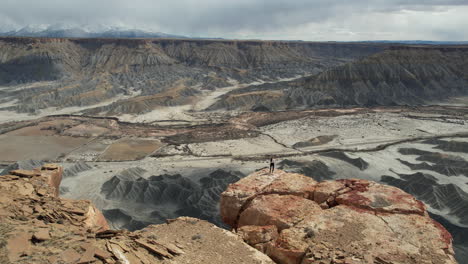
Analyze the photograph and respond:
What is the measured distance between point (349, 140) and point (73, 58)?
120089mm

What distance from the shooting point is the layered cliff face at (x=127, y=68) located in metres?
94.4

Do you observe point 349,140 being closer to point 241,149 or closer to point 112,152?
point 241,149

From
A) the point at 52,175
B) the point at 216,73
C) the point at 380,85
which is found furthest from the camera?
the point at 216,73

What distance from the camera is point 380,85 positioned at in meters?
88.2

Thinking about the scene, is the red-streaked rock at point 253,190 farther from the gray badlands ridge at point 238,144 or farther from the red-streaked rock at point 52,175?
the red-streaked rock at point 52,175

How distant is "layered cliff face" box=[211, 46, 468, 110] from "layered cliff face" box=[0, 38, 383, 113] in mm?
27326

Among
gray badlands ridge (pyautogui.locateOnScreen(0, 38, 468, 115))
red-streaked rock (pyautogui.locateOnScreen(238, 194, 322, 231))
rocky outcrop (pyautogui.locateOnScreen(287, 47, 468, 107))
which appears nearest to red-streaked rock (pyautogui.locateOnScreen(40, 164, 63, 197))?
red-streaked rock (pyautogui.locateOnScreen(238, 194, 322, 231))

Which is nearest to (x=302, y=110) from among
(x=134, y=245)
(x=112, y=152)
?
(x=112, y=152)

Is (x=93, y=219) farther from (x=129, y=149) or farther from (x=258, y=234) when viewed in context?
(x=129, y=149)

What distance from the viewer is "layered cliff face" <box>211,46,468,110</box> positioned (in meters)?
84.4

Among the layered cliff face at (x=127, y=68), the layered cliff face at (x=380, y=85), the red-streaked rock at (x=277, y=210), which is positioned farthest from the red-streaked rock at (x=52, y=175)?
the layered cliff face at (x=380, y=85)

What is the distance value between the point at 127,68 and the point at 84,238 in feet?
418

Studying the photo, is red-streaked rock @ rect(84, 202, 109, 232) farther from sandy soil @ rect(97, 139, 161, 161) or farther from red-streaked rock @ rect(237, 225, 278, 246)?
sandy soil @ rect(97, 139, 161, 161)

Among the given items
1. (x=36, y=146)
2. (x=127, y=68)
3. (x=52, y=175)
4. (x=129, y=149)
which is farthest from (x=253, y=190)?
(x=127, y=68)
